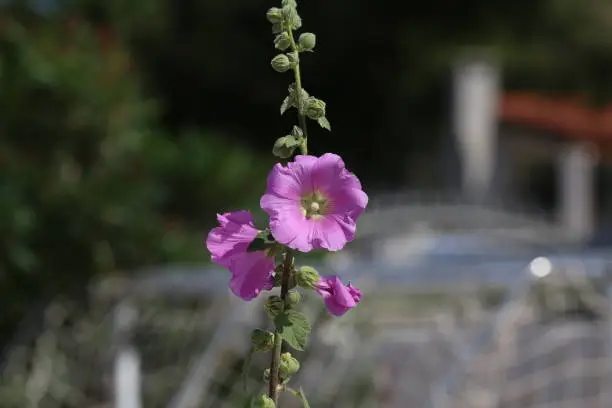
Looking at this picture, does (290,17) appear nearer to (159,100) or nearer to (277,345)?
(277,345)

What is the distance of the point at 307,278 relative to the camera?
0.94 meters

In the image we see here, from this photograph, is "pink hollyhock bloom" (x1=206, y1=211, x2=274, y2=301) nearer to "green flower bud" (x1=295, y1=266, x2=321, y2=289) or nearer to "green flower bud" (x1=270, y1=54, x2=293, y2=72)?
"green flower bud" (x1=295, y1=266, x2=321, y2=289)

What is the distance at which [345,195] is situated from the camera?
928 mm

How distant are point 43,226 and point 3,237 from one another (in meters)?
0.20

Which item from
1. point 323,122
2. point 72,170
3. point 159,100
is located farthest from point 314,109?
point 159,100

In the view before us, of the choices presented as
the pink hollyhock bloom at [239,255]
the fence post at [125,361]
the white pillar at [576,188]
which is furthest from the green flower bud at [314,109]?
the white pillar at [576,188]

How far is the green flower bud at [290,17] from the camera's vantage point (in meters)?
0.98

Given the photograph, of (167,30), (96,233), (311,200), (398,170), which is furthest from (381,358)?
(398,170)

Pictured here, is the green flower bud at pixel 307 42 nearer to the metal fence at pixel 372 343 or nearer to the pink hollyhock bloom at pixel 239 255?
the pink hollyhock bloom at pixel 239 255

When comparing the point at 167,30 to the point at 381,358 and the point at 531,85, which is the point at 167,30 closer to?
the point at 531,85

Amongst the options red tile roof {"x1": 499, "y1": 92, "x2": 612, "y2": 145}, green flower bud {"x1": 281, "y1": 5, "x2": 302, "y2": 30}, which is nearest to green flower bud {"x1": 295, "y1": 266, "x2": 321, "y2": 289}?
green flower bud {"x1": 281, "y1": 5, "x2": 302, "y2": 30}

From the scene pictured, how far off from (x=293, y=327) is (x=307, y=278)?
44mm

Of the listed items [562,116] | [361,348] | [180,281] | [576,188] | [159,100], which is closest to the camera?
[361,348]

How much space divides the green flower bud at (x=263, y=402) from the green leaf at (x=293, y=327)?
0.05 m
